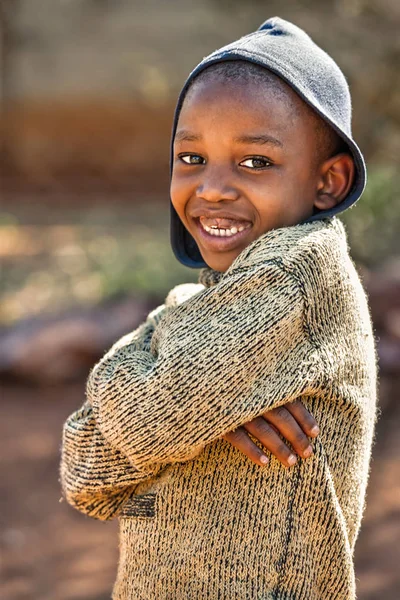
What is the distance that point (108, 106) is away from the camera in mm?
12148

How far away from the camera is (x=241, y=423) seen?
5.62 feet

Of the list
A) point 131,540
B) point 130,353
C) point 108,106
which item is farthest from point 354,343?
point 108,106

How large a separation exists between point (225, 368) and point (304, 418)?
0.22m

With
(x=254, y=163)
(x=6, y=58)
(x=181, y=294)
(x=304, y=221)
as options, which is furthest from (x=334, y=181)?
(x=6, y=58)

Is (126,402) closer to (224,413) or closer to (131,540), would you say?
(224,413)

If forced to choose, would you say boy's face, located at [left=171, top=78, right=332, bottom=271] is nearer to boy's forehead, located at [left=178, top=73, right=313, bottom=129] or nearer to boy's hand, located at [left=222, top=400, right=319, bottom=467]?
boy's forehead, located at [left=178, top=73, right=313, bottom=129]

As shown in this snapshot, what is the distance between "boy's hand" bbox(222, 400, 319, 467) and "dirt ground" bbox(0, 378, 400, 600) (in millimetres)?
2342

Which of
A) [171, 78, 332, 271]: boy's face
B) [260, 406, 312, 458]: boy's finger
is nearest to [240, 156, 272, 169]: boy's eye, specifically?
[171, 78, 332, 271]: boy's face

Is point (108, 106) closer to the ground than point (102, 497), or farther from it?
farther from it

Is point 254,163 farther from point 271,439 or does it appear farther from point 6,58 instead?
point 6,58

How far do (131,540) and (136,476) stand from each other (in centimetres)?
17

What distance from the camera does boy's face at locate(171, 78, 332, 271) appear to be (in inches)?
72.9

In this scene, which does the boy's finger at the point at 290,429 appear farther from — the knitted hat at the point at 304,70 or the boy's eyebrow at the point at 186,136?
the boy's eyebrow at the point at 186,136

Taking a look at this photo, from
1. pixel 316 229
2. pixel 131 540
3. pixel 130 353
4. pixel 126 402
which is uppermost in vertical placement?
pixel 316 229
